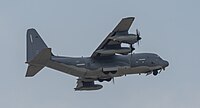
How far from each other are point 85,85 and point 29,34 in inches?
328

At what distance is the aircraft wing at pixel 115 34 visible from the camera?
69.9 m

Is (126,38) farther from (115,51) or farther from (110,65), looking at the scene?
(110,65)

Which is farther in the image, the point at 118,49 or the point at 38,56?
the point at 118,49

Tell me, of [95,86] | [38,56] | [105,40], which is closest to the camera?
[38,56]

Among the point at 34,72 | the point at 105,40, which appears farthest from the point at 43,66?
the point at 105,40

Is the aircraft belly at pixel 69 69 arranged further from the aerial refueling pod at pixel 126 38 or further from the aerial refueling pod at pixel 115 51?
the aerial refueling pod at pixel 126 38

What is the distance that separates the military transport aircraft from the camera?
7062cm

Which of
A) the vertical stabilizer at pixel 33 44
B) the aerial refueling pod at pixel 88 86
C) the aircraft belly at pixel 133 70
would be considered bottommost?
the aerial refueling pod at pixel 88 86

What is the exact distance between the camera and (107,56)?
73.6 metres

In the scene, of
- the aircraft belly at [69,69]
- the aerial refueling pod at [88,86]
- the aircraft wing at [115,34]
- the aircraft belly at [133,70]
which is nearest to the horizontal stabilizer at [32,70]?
the aircraft belly at [69,69]

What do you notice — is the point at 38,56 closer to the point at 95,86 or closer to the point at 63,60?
the point at 63,60

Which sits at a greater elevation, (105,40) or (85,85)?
(105,40)

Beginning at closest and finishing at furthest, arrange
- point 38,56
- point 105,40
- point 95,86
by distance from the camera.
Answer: point 38,56 → point 105,40 → point 95,86

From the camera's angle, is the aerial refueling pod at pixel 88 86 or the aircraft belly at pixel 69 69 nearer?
the aircraft belly at pixel 69 69
